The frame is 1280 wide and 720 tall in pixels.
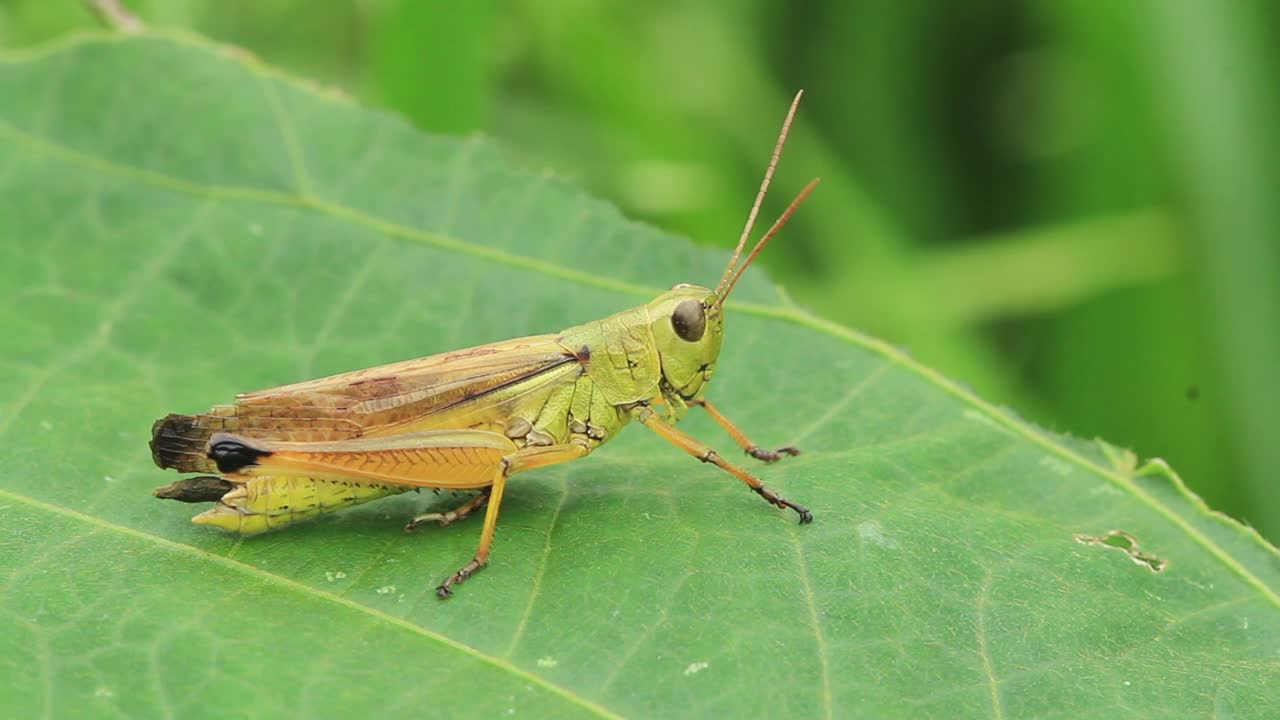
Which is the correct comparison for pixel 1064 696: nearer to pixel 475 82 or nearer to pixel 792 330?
pixel 792 330

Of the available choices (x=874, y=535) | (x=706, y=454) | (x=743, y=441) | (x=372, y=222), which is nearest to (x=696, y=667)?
(x=874, y=535)

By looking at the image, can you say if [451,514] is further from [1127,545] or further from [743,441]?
[1127,545]

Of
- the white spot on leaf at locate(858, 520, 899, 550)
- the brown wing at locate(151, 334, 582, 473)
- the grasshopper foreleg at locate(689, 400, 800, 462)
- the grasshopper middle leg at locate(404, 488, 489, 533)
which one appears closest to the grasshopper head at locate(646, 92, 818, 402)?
the grasshopper foreleg at locate(689, 400, 800, 462)

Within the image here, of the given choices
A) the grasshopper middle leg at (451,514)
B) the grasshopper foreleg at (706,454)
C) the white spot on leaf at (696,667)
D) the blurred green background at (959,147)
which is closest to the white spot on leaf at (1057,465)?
the grasshopper foreleg at (706,454)

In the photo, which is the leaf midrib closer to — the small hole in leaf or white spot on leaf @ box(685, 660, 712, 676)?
the small hole in leaf

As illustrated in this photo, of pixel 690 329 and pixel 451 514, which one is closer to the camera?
pixel 451 514
